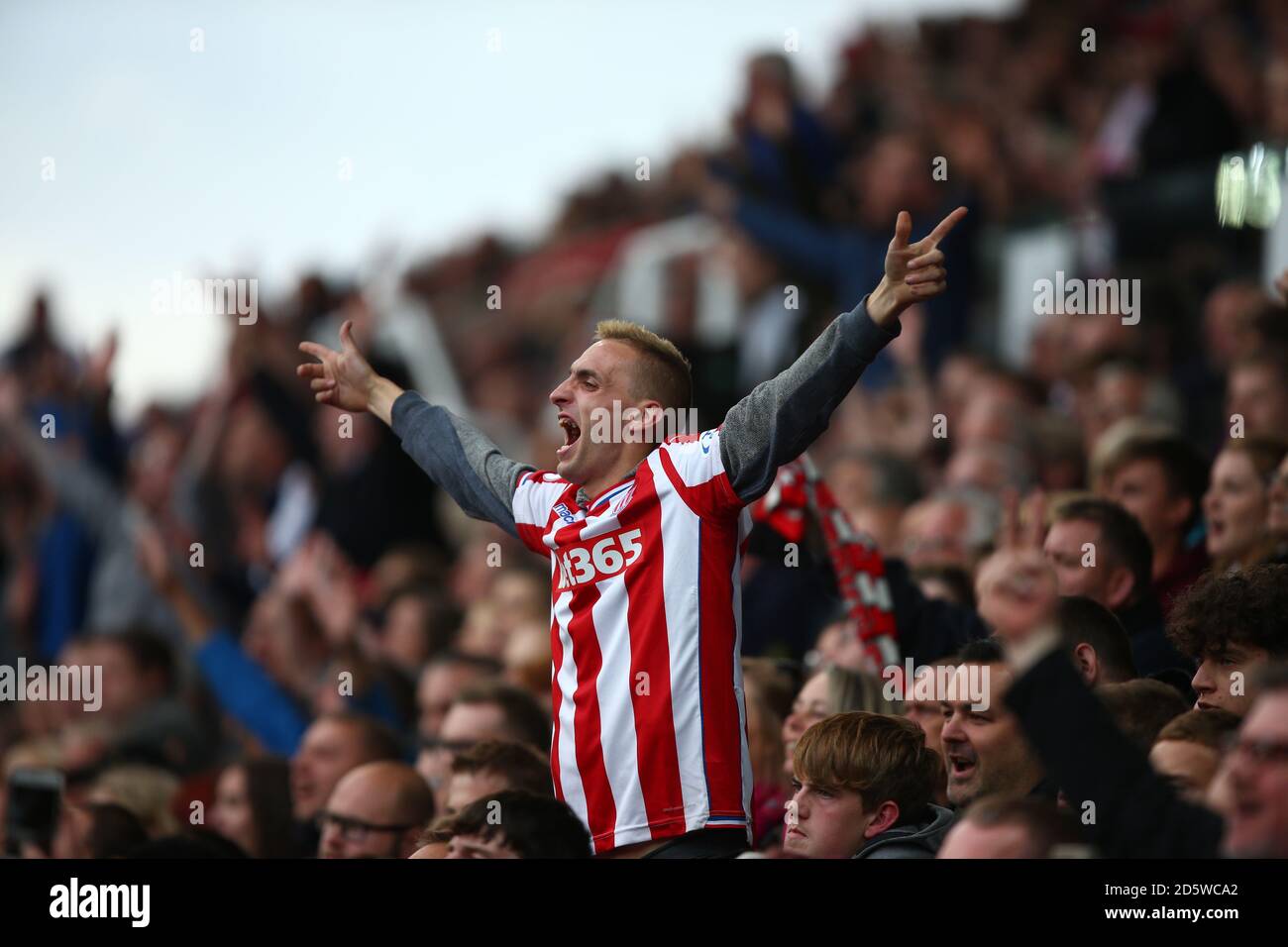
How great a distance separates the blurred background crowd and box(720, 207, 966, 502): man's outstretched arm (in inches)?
21.8

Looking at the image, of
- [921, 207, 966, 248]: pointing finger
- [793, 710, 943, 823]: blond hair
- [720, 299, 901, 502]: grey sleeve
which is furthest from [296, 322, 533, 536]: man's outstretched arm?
[921, 207, 966, 248]: pointing finger

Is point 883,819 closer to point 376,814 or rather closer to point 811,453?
point 376,814

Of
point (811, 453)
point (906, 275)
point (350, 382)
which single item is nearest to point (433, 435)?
point (350, 382)

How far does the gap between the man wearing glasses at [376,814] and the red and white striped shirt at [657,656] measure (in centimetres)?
139

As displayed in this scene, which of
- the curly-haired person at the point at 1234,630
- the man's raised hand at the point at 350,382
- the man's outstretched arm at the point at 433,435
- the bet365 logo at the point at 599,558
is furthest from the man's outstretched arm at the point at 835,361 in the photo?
the man's raised hand at the point at 350,382

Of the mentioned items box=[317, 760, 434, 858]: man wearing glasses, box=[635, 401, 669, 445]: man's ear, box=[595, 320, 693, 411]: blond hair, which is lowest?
box=[317, 760, 434, 858]: man wearing glasses

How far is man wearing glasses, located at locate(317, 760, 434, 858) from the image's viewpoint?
516cm

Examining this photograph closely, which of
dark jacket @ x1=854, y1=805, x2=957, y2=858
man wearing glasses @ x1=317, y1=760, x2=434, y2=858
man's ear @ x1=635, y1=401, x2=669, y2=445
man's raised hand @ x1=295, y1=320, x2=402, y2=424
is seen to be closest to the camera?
dark jacket @ x1=854, y1=805, x2=957, y2=858

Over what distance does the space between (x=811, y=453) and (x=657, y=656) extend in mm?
5606

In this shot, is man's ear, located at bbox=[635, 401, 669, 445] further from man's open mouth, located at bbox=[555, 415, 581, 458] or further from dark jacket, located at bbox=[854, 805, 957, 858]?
dark jacket, located at bbox=[854, 805, 957, 858]

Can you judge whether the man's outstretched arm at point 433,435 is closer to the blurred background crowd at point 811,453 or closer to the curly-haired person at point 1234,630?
the blurred background crowd at point 811,453

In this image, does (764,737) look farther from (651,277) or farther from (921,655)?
(651,277)

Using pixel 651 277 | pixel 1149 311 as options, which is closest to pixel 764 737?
pixel 1149 311

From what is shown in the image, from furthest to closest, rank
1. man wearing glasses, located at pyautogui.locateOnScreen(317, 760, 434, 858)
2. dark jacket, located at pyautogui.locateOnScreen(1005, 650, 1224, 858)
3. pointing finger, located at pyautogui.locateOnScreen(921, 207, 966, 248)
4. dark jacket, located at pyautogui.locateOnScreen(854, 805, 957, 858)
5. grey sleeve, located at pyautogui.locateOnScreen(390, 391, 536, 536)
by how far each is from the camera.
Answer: man wearing glasses, located at pyautogui.locateOnScreen(317, 760, 434, 858) < grey sleeve, located at pyautogui.locateOnScreen(390, 391, 536, 536) < dark jacket, located at pyautogui.locateOnScreen(854, 805, 957, 858) < pointing finger, located at pyautogui.locateOnScreen(921, 207, 966, 248) < dark jacket, located at pyautogui.locateOnScreen(1005, 650, 1224, 858)
